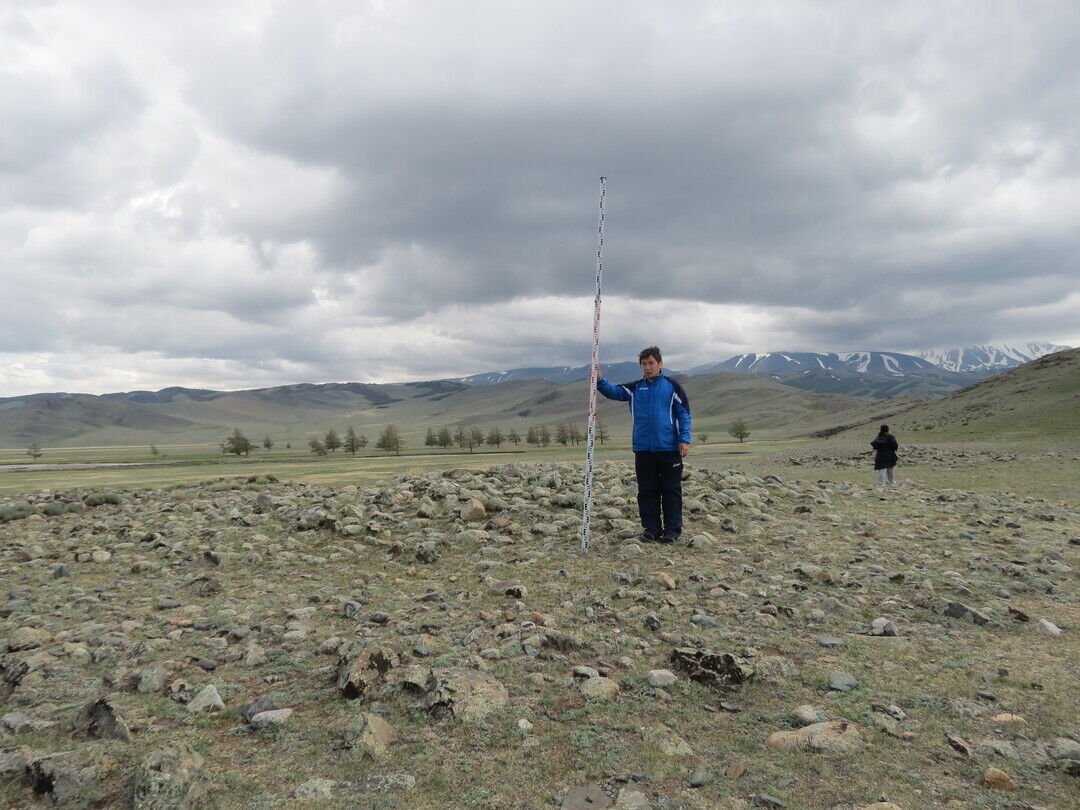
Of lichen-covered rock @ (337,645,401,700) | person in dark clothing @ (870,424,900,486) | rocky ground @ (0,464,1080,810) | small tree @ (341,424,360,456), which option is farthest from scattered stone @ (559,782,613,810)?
small tree @ (341,424,360,456)

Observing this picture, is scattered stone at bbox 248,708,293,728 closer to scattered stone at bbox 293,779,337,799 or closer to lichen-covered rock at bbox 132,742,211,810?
lichen-covered rock at bbox 132,742,211,810

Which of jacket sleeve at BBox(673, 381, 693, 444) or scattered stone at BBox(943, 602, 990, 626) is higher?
jacket sleeve at BBox(673, 381, 693, 444)

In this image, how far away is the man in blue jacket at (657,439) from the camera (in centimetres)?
984

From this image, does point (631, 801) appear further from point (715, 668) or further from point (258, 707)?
point (258, 707)

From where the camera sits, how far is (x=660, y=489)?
10.3 metres

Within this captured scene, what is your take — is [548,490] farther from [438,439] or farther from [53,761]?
[438,439]

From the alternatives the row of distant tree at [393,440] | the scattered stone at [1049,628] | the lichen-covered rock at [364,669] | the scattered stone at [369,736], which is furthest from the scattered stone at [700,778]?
the row of distant tree at [393,440]

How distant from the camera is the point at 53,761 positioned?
400 cm

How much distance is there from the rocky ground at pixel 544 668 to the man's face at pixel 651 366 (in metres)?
2.97

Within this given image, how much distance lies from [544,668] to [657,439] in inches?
199

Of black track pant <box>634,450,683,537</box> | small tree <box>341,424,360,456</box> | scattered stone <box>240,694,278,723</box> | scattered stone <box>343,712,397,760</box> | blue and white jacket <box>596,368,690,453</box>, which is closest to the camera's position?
scattered stone <box>343,712,397,760</box>

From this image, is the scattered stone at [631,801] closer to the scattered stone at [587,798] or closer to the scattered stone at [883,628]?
the scattered stone at [587,798]

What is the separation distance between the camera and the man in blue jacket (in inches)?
387

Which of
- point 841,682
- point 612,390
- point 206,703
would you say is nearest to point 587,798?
point 841,682
